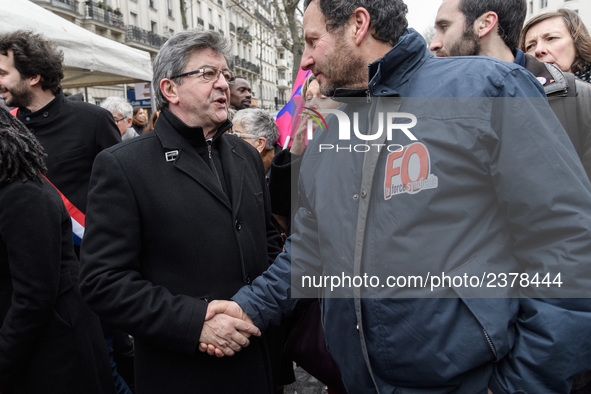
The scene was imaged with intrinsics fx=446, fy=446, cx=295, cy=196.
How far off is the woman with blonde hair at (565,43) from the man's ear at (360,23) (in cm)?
153

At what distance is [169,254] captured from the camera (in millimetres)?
1790

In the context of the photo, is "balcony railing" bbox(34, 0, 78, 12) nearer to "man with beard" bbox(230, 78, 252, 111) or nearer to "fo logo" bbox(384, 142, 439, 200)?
"man with beard" bbox(230, 78, 252, 111)

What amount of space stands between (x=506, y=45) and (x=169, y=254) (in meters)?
1.91

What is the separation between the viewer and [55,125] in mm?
3271

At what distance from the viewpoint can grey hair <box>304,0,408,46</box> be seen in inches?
60.0

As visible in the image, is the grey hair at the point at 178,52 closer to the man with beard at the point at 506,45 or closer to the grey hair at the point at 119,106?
the man with beard at the point at 506,45

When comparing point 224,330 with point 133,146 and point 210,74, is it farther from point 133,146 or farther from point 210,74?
point 210,74

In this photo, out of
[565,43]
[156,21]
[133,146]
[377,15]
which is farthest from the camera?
[156,21]

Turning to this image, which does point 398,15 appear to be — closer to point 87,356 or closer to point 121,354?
point 87,356

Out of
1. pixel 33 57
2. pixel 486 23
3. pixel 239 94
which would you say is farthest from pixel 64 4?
pixel 486 23

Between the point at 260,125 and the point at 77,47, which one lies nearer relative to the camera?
the point at 260,125

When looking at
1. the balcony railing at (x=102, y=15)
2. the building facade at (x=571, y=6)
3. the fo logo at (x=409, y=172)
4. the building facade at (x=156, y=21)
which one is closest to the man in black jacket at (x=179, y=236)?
the fo logo at (x=409, y=172)

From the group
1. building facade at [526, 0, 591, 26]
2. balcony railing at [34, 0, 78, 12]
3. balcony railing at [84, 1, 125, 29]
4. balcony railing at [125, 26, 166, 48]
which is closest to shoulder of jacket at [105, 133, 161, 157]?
balcony railing at [34, 0, 78, 12]

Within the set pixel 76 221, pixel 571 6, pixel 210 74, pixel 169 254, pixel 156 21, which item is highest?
pixel 571 6
